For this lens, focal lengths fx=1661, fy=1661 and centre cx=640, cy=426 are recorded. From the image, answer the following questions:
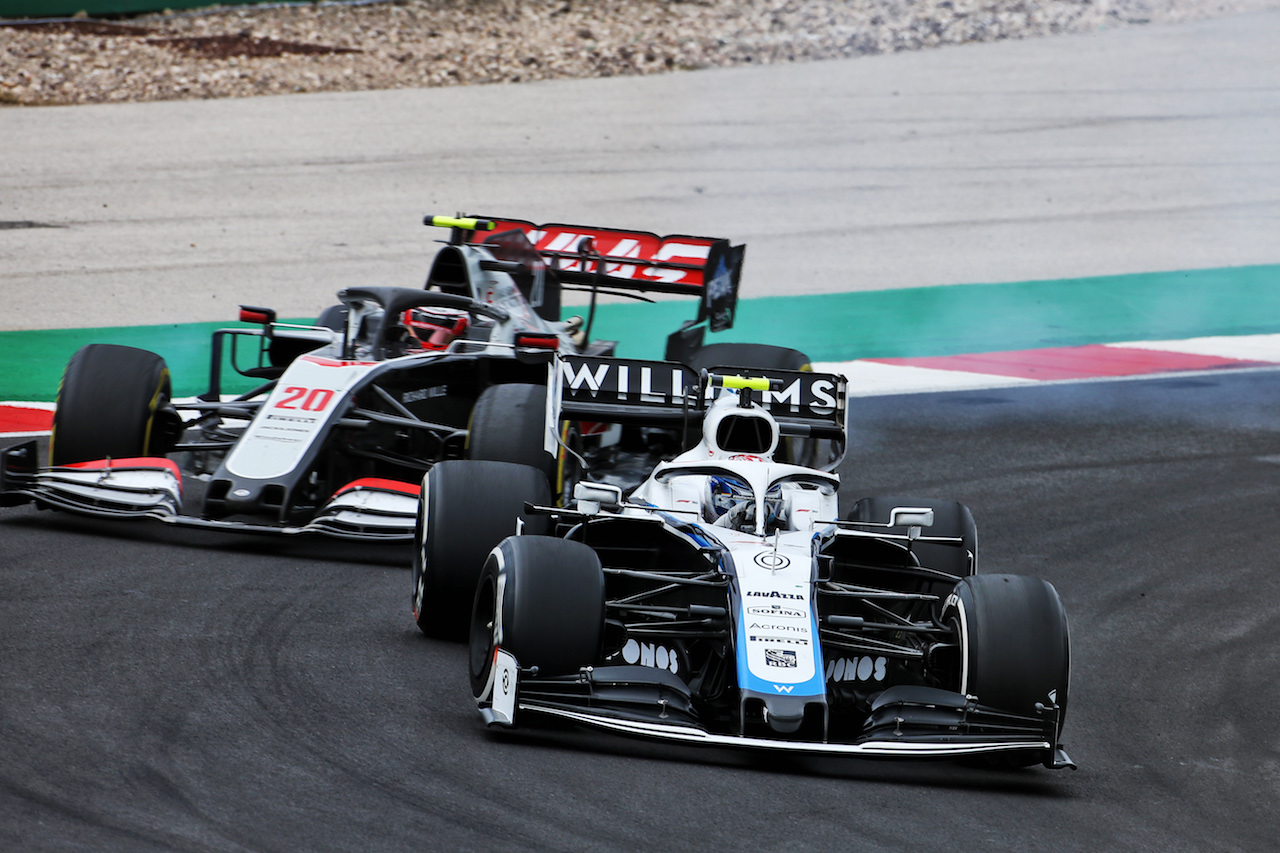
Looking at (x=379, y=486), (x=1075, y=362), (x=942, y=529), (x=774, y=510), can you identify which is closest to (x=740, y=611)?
(x=774, y=510)

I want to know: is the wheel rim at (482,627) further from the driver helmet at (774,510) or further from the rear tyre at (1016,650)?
the rear tyre at (1016,650)

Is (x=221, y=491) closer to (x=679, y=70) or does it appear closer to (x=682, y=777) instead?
(x=682, y=777)

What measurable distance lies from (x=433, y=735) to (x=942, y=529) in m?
2.69

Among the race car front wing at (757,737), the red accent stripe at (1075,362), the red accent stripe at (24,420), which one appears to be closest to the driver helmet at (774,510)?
the race car front wing at (757,737)

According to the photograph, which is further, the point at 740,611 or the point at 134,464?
the point at 134,464

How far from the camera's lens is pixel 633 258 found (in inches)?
417

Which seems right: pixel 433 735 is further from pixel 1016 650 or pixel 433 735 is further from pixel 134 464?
pixel 134 464

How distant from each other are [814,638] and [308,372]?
404 cm

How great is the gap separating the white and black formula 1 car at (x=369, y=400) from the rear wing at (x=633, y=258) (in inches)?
0.5

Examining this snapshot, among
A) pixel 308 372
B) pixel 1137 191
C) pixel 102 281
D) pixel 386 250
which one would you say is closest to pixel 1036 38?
pixel 1137 191

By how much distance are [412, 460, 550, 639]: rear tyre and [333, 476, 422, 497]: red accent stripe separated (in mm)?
1169

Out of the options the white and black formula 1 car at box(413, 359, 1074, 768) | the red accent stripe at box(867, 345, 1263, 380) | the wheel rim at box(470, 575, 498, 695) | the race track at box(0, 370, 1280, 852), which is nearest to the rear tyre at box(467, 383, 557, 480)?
the race track at box(0, 370, 1280, 852)

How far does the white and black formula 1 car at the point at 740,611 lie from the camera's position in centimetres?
586

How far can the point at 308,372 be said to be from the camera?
9047 millimetres
